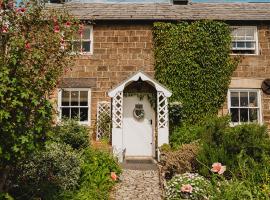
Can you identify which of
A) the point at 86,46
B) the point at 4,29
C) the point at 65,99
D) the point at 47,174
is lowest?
the point at 47,174

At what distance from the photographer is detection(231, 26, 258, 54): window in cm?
1597

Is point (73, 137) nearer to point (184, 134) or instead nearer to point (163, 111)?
point (163, 111)

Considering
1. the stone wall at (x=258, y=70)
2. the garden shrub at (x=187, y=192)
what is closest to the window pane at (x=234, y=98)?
the stone wall at (x=258, y=70)

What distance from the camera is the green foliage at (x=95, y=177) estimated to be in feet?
25.9

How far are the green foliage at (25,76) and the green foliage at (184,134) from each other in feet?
22.4

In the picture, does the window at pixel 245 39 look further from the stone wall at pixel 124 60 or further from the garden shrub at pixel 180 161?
the garden shrub at pixel 180 161

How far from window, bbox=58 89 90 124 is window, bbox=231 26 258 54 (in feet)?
22.7

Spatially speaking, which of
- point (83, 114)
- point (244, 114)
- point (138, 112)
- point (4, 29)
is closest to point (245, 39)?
point (244, 114)

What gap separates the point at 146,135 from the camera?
48.9 feet

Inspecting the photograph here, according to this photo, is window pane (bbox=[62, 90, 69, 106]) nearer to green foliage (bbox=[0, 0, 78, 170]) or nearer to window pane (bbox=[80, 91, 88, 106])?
window pane (bbox=[80, 91, 88, 106])

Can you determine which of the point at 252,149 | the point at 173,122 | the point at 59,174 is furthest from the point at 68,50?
the point at 173,122

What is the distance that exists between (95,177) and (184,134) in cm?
563

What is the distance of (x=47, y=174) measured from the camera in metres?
8.38

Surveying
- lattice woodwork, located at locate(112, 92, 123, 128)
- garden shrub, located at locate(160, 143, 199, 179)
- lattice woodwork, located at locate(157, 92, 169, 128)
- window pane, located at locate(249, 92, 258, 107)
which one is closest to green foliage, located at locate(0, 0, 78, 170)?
garden shrub, located at locate(160, 143, 199, 179)
